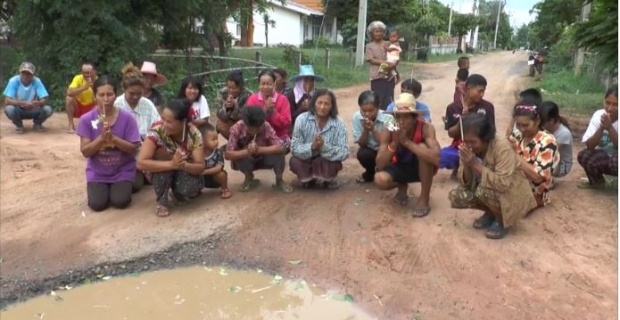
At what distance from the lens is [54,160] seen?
6.73m

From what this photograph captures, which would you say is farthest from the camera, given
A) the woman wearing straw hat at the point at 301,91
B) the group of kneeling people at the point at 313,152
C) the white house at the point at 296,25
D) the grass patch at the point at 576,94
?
the white house at the point at 296,25

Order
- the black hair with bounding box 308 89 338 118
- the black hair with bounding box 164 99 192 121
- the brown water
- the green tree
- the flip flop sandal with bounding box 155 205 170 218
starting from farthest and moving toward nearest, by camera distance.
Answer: the green tree < the black hair with bounding box 308 89 338 118 < the flip flop sandal with bounding box 155 205 170 218 < the black hair with bounding box 164 99 192 121 < the brown water

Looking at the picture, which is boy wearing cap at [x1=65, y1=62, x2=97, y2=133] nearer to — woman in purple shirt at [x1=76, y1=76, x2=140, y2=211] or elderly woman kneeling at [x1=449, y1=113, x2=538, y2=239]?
woman in purple shirt at [x1=76, y1=76, x2=140, y2=211]

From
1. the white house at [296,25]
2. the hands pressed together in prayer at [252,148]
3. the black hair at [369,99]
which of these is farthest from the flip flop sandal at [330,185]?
the white house at [296,25]

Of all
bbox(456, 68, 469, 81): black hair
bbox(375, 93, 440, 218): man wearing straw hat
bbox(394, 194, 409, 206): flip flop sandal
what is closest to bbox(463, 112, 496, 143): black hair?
bbox(375, 93, 440, 218): man wearing straw hat

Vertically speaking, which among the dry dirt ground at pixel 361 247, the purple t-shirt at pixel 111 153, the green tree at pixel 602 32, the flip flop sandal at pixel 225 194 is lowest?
the dry dirt ground at pixel 361 247

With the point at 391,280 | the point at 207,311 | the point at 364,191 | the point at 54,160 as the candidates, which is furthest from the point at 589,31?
the point at 54,160

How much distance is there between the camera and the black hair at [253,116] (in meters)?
4.89

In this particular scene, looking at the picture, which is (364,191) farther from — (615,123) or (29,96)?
(29,96)

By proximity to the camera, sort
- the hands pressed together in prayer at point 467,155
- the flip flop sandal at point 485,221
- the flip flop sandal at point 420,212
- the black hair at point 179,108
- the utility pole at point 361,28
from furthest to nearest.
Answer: the utility pole at point 361,28 < the flip flop sandal at point 420,212 < the black hair at point 179,108 < the flip flop sandal at point 485,221 < the hands pressed together in prayer at point 467,155

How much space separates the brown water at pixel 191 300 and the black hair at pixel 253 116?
1.43m

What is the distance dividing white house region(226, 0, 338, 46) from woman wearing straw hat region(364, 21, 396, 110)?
23021 millimetres

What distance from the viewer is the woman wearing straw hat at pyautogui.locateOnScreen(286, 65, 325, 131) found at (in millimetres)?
6093

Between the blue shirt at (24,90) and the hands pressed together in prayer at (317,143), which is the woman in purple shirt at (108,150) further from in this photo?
the blue shirt at (24,90)
